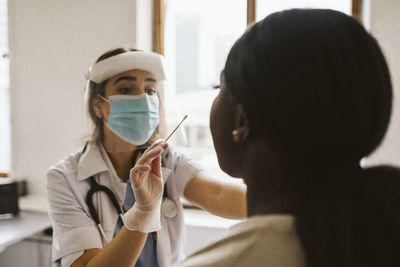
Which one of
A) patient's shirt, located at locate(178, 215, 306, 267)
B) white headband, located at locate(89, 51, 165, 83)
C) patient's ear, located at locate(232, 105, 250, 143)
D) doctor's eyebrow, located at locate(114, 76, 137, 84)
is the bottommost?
patient's shirt, located at locate(178, 215, 306, 267)

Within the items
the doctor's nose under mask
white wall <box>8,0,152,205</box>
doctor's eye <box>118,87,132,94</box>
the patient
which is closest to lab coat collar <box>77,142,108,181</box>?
the doctor's nose under mask

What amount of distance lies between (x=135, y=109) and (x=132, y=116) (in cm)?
3

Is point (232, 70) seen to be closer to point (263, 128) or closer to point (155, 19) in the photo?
point (263, 128)

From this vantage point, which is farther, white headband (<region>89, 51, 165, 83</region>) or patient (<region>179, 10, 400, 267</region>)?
white headband (<region>89, 51, 165, 83</region>)

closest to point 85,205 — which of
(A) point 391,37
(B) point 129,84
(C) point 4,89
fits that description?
(B) point 129,84

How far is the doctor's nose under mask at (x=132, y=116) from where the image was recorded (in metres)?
1.13

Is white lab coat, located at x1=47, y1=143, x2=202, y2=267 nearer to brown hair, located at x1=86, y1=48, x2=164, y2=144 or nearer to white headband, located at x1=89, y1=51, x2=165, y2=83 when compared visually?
brown hair, located at x1=86, y1=48, x2=164, y2=144

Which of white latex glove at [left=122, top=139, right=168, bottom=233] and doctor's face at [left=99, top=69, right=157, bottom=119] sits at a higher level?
doctor's face at [left=99, top=69, right=157, bottom=119]

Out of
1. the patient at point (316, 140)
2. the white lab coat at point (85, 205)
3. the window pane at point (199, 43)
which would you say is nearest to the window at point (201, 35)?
the window pane at point (199, 43)

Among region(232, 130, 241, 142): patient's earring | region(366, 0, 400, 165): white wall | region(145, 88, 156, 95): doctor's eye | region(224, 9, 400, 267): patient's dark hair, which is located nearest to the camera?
region(224, 9, 400, 267): patient's dark hair

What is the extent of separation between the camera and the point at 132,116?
1123mm

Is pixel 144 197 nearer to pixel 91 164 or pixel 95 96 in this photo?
pixel 91 164

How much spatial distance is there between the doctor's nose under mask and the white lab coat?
0.45ft

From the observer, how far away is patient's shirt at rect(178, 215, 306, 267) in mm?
490
